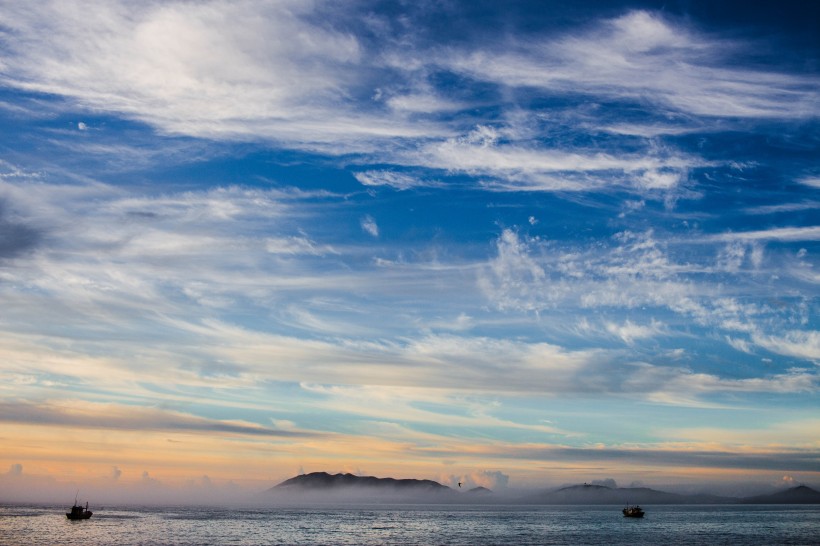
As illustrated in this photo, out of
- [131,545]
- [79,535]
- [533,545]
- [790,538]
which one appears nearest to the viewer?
[131,545]

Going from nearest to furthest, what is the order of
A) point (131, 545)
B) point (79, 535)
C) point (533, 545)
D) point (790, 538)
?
point (131, 545), point (533, 545), point (79, 535), point (790, 538)

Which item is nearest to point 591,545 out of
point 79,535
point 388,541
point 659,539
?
point 659,539

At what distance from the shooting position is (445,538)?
176 meters

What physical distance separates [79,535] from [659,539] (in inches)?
6113

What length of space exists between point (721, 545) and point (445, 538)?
69048 millimetres

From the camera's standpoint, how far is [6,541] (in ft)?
Answer: 493

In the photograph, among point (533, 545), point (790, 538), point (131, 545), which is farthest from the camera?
point (790, 538)

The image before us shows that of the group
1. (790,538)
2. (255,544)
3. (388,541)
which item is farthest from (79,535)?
(790,538)

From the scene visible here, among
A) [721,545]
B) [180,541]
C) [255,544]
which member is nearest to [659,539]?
[721,545]

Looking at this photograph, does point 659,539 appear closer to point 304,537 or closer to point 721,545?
point 721,545

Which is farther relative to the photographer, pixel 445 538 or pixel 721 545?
pixel 445 538

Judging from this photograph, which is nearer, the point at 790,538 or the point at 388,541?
the point at 388,541

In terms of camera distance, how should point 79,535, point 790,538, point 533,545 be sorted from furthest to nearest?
point 790,538, point 79,535, point 533,545

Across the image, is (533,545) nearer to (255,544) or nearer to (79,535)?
(255,544)
